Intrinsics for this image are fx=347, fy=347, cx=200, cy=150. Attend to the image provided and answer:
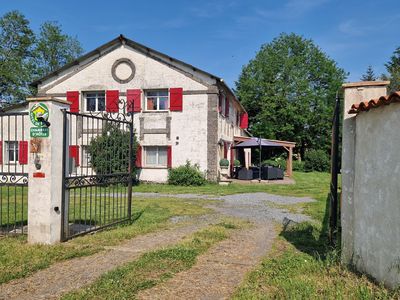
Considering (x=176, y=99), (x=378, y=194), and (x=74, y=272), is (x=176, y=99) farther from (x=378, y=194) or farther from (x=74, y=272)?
(x=378, y=194)

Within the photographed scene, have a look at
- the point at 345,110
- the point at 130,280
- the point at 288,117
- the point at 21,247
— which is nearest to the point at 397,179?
the point at 345,110

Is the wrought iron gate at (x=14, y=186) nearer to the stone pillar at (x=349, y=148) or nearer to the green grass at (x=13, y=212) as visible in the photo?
the green grass at (x=13, y=212)

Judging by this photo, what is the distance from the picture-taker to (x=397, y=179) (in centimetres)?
346

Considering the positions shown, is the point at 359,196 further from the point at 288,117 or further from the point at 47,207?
the point at 288,117

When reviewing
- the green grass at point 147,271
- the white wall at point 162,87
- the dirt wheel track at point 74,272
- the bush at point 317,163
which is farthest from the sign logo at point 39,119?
the bush at point 317,163

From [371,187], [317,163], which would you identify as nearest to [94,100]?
[371,187]

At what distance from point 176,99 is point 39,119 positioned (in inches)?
496

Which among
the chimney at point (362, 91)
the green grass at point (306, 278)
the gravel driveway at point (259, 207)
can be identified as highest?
the chimney at point (362, 91)

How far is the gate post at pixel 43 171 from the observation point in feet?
18.4

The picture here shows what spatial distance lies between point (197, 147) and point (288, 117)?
21.9 meters

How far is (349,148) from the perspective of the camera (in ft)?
14.7

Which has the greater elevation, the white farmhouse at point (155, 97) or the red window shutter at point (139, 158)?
the white farmhouse at point (155, 97)

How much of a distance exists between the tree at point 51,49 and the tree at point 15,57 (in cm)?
121

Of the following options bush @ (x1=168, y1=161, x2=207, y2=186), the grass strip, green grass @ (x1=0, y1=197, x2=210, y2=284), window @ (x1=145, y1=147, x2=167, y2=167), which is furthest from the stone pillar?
window @ (x1=145, y1=147, x2=167, y2=167)
